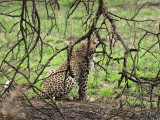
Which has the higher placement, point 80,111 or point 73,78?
point 73,78

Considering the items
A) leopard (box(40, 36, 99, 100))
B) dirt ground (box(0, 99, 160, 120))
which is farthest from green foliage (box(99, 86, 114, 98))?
leopard (box(40, 36, 99, 100))

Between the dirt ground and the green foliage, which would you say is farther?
the green foliage

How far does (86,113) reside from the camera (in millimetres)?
4406

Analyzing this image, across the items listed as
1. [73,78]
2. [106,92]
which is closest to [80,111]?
[73,78]

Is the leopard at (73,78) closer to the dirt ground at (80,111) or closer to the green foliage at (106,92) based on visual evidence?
the dirt ground at (80,111)

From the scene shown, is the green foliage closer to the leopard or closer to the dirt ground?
the dirt ground

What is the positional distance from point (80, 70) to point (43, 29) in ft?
17.2

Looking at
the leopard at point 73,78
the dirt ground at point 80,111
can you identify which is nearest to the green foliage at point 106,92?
the dirt ground at point 80,111

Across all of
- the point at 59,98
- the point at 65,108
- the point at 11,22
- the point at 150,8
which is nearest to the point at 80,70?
the point at 59,98

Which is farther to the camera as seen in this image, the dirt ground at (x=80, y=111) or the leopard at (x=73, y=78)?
the leopard at (x=73, y=78)

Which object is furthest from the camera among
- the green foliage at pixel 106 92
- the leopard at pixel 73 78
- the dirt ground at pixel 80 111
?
the green foliage at pixel 106 92

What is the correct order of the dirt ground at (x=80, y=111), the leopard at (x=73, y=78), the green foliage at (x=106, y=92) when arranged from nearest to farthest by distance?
the dirt ground at (x=80, y=111) → the leopard at (x=73, y=78) → the green foliage at (x=106, y=92)

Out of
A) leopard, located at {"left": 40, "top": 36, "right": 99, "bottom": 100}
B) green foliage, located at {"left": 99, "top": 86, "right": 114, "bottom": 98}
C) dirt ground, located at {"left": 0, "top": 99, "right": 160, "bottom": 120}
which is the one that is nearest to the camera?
dirt ground, located at {"left": 0, "top": 99, "right": 160, "bottom": 120}

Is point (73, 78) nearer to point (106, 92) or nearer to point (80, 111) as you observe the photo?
point (106, 92)
